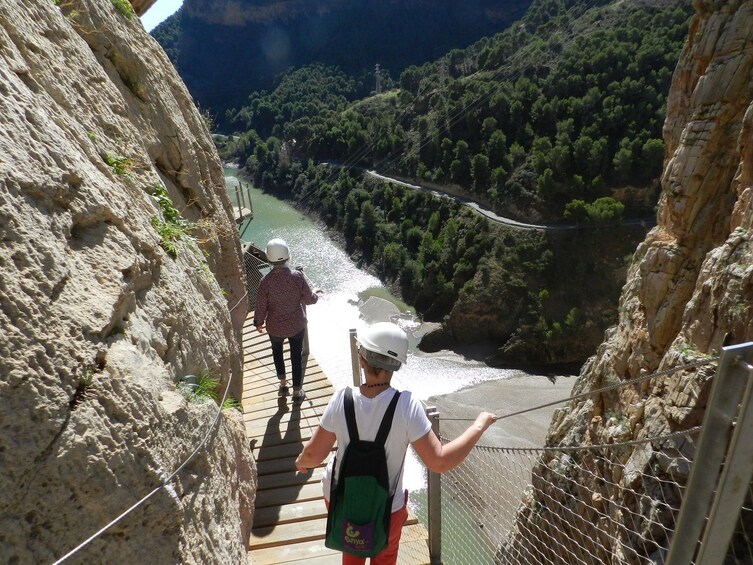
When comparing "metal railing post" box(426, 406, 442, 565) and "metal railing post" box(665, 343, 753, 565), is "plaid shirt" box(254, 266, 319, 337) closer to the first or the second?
"metal railing post" box(426, 406, 442, 565)

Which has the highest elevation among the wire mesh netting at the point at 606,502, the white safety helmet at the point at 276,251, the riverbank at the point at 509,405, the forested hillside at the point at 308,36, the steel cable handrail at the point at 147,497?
the forested hillside at the point at 308,36

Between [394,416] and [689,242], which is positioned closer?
[394,416]

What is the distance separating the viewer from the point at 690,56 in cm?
741

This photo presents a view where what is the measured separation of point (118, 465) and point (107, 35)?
3.40 m

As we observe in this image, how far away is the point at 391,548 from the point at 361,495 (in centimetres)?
45

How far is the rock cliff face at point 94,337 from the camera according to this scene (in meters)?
1.55

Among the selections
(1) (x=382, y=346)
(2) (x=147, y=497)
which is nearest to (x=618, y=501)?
(1) (x=382, y=346)

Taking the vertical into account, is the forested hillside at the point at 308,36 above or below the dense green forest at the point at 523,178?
above

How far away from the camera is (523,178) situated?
99.9ft

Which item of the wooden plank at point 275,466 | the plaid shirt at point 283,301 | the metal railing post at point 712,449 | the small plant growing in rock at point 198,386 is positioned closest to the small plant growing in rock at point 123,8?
the plaid shirt at point 283,301

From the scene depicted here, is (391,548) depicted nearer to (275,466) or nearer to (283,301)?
(275,466)

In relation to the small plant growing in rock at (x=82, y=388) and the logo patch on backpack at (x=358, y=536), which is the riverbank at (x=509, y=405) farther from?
the small plant growing in rock at (x=82, y=388)

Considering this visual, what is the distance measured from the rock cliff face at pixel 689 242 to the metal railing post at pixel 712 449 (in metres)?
Answer: 4.12

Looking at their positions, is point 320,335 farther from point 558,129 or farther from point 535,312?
point 558,129
